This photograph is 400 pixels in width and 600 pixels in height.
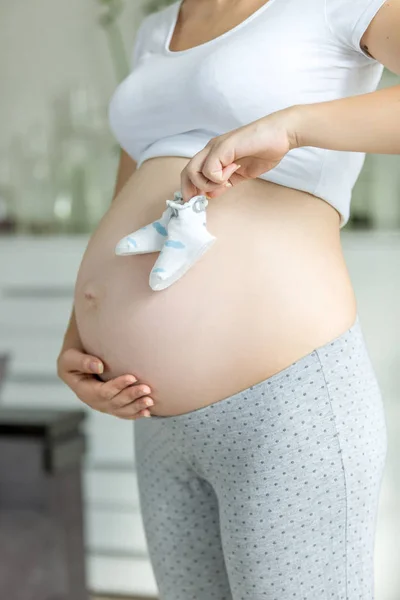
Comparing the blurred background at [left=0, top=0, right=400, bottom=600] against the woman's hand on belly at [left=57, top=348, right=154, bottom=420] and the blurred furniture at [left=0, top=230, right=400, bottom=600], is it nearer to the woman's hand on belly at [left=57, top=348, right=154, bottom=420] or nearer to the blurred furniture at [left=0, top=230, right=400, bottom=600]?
the blurred furniture at [left=0, top=230, right=400, bottom=600]

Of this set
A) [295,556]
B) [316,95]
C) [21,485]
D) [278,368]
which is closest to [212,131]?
[316,95]

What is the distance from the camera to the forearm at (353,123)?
32.6 inches

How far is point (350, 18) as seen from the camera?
87 cm

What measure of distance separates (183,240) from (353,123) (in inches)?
7.9

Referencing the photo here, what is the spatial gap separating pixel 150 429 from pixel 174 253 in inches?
10.3

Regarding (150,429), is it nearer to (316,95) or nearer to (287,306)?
(287,306)

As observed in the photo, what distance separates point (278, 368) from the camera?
0.90m

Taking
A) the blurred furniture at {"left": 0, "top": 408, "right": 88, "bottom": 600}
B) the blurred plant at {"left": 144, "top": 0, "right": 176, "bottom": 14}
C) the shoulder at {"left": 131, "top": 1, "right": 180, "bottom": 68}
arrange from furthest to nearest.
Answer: the blurred plant at {"left": 144, "top": 0, "right": 176, "bottom": 14}
the blurred furniture at {"left": 0, "top": 408, "right": 88, "bottom": 600}
the shoulder at {"left": 131, "top": 1, "right": 180, "bottom": 68}

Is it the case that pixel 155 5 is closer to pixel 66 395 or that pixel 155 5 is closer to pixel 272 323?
pixel 66 395

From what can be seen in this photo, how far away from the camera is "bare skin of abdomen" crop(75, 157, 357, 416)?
892 mm

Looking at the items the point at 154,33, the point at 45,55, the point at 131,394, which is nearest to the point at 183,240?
the point at 131,394

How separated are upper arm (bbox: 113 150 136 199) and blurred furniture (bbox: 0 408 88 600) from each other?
3.04ft

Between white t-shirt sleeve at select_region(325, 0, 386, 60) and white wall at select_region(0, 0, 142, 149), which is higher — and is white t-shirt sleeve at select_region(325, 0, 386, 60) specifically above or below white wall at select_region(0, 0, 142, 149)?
below

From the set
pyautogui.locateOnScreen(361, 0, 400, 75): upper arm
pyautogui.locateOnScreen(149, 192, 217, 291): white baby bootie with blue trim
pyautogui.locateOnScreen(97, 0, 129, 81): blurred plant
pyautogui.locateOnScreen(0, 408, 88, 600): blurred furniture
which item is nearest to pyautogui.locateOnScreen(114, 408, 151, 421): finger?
pyautogui.locateOnScreen(149, 192, 217, 291): white baby bootie with blue trim
